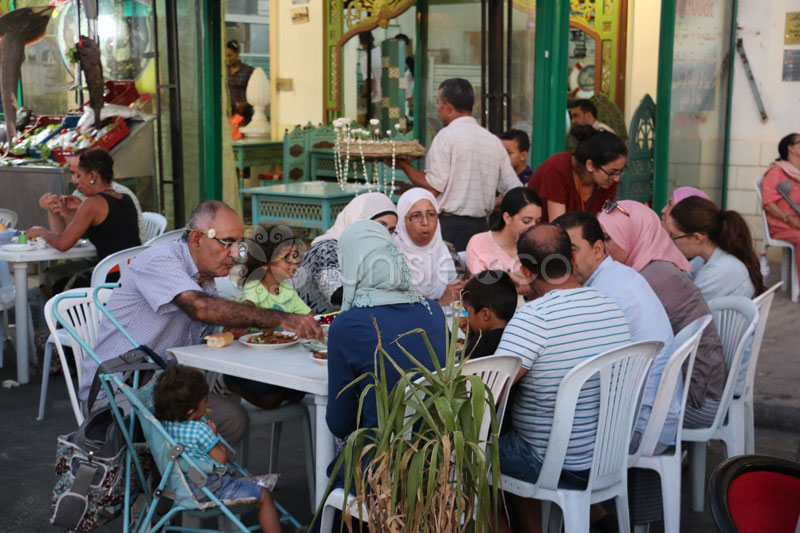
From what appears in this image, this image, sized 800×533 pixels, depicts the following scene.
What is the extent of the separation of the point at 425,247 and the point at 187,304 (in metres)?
1.70

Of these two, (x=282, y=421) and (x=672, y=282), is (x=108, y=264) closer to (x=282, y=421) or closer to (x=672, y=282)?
(x=282, y=421)

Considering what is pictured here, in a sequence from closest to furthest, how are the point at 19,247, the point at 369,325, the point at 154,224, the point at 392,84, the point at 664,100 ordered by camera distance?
1. the point at 369,325
2. the point at 19,247
3. the point at 154,224
4. the point at 664,100
5. the point at 392,84

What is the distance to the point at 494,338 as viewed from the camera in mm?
3580

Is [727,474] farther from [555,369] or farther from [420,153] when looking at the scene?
[420,153]

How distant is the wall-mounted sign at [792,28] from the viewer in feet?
30.6

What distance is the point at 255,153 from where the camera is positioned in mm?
12180

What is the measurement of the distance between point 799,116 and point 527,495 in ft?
24.7

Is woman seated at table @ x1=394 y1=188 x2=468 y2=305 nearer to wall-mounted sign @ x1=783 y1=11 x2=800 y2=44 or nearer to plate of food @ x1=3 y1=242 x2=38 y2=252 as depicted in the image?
plate of food @ x1=3 y1=242 x2=38 y2=252

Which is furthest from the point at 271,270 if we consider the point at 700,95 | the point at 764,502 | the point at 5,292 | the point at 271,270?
the point at 700,95

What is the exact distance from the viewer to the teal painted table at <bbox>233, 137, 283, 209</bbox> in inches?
468

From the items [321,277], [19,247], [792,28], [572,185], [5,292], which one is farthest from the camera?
[792,28]

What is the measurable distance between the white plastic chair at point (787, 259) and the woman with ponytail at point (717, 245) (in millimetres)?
4121

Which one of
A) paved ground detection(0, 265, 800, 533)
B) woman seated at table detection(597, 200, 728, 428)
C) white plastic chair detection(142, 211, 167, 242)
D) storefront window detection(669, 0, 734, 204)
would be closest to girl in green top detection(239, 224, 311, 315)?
paved ground detection(0, 265, 800, 533)

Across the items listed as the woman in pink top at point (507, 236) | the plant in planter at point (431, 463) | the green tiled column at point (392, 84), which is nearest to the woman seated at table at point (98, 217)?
the woman in pink top at point (507, 236)
